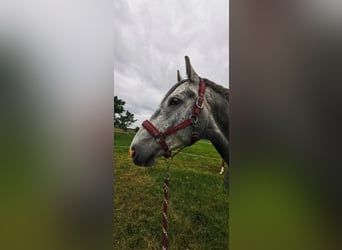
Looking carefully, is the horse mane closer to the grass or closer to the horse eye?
the horse eye

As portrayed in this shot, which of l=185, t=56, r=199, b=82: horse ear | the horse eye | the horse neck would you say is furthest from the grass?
l=185, t=56, r=199, b=82: horse ear

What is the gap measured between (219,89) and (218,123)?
0.22m

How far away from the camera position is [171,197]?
6.31ft

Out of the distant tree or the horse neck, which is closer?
the horse neck

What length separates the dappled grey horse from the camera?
6.08ft

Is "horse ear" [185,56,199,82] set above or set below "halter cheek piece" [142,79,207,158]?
above

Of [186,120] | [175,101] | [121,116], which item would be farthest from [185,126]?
[121,116]
